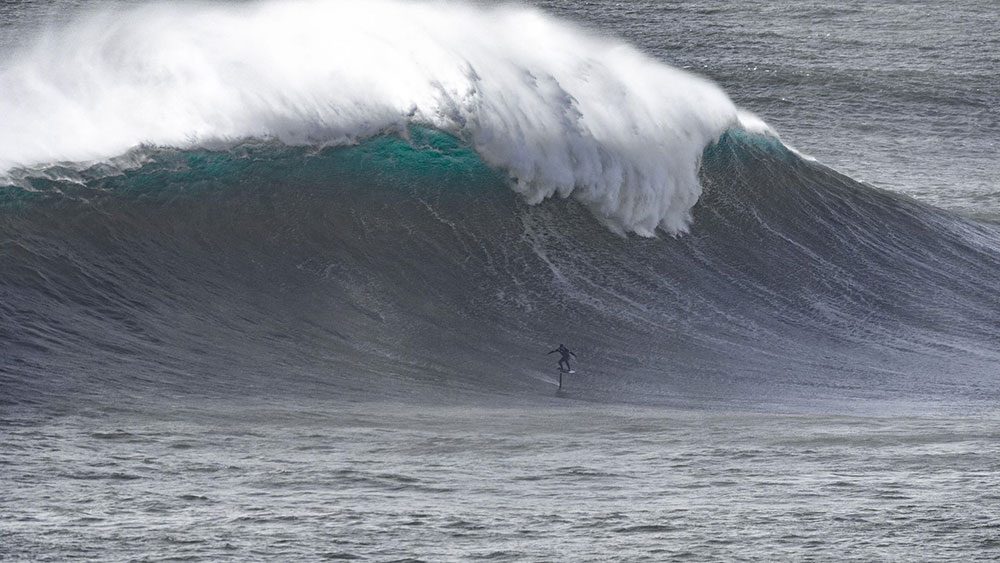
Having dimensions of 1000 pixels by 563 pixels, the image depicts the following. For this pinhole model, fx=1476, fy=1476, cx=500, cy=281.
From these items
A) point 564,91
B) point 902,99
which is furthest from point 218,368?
point 902,99

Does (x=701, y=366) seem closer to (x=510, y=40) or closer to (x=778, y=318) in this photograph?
(x=778, y=318)

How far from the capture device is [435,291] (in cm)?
1238

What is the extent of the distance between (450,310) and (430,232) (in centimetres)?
165

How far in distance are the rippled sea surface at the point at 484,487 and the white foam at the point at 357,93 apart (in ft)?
16.8

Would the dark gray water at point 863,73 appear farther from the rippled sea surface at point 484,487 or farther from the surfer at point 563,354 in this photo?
the rippled sea surface at point 484,487

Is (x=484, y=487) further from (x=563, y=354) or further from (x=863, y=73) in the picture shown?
(x=863, y=73)

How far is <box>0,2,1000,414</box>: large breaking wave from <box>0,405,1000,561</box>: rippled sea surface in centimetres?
104

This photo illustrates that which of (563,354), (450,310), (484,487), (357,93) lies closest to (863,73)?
(357,93)

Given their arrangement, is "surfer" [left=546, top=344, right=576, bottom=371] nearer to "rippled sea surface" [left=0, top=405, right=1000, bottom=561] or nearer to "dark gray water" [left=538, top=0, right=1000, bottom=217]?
"rippled sea surface" [left=0, top=405, right=1000, bottom=561]

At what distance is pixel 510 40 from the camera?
52.5ft

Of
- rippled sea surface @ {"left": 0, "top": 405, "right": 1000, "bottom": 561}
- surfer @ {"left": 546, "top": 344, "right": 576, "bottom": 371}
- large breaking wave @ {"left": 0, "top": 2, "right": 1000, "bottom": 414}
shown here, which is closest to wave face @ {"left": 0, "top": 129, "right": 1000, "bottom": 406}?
large breaking wave @ {"left": 0, "top": 2, "right": 1000, "bottom": 414}

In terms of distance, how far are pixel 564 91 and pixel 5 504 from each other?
9342mm

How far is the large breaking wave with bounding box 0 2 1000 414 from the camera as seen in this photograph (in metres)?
10.7

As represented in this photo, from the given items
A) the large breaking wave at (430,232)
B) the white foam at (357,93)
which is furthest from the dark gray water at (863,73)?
the white foam at (357,93)
